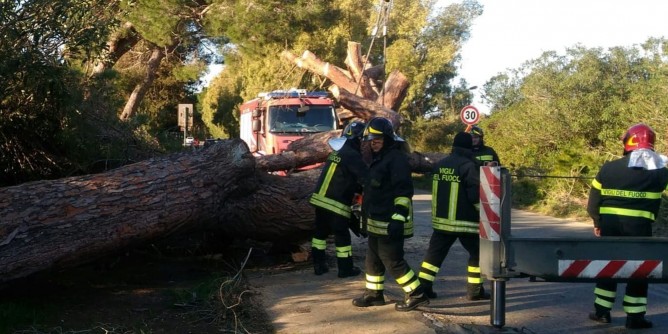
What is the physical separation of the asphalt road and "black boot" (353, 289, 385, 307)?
0.14 ft

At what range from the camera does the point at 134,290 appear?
753cm

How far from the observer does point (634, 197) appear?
19.2 ft

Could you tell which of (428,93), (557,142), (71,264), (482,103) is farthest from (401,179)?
(428,93)

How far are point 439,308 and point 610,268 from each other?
1854 millimetres

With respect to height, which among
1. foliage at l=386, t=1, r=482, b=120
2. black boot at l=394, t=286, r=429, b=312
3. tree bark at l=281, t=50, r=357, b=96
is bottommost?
black boot at l=394, t=286, r=429, b=312

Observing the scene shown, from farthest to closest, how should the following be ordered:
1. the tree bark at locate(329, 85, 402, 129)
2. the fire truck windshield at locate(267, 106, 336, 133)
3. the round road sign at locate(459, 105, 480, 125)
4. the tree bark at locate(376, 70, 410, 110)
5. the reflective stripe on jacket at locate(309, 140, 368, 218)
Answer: the round road sign at locate(459, 105, 480, 125)
the tree bark at locate(376, 70, 410, 110)
the fire truck windshield at locate(267, 106, 336, 133)
the tree bark at locate(329, 85, 402, 129)
the reflective stripe on jacket at locate(309, 140, 368, 218)

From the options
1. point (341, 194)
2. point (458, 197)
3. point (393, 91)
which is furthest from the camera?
point (393, 91)

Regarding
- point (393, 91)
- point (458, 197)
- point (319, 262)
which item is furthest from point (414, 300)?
point (393, 91)

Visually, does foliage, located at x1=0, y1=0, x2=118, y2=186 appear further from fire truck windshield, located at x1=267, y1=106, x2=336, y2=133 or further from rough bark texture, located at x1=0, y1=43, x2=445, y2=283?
fire truck windshield, located at x1=267, y1=106, x2=336, y2=133

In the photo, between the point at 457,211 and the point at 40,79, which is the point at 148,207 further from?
the point at 457,211

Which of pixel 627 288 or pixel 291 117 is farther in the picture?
pixel 291 117

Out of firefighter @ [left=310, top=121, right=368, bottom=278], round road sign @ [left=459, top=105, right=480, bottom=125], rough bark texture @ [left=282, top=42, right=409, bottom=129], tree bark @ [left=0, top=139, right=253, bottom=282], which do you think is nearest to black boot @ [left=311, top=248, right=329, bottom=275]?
firefighter @ [left=310, top=121, right=368, bottom=278]

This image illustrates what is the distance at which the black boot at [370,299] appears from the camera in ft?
21.2

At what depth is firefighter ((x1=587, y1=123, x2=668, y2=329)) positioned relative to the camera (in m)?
5.83
